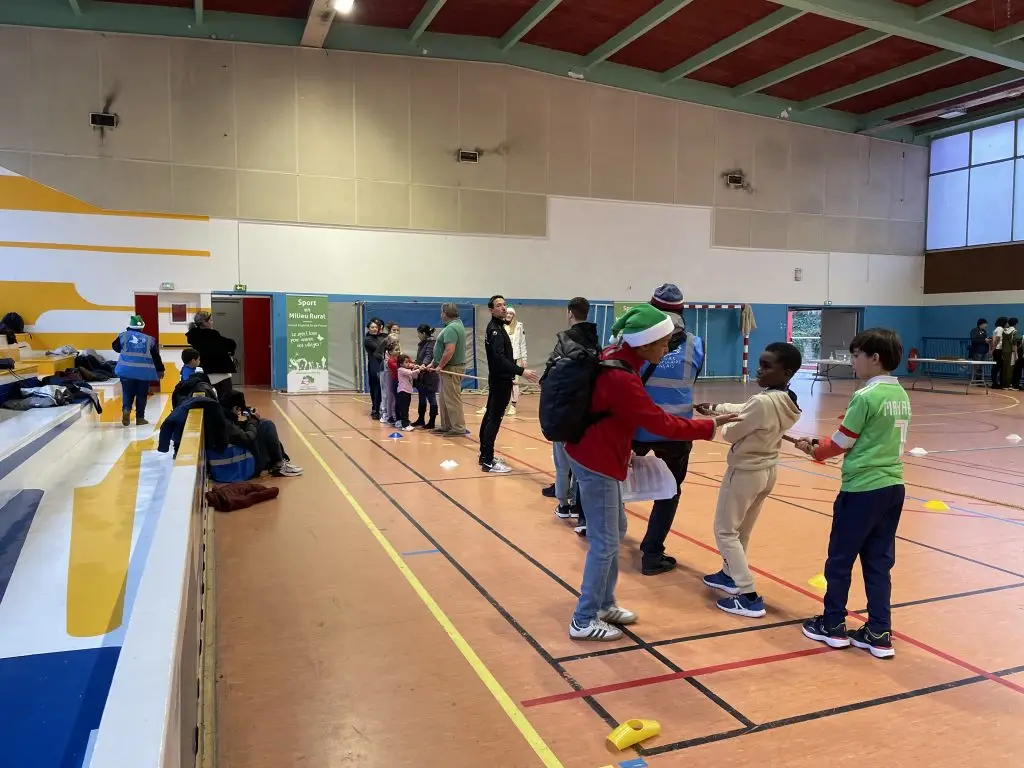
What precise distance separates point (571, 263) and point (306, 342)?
24.3ft

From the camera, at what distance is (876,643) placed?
3443mm

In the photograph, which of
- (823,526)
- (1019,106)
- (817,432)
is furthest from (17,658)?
(1019,106)

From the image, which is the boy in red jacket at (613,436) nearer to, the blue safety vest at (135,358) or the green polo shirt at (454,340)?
the green polo shirt at (454,340)

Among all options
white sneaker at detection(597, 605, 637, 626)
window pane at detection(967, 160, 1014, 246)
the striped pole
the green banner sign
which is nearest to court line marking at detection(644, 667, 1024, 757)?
white sneaker at detection(597, 605, 637, 626)

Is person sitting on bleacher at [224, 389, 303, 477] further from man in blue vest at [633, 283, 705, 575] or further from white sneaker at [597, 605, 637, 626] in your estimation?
white sneaker at [597, 605, 637, 626]

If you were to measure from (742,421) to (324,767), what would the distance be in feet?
8.48

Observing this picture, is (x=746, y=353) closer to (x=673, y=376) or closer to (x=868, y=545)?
(x=673, y=376)

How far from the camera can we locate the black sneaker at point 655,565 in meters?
4.55

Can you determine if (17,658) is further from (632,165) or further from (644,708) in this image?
(632,165)

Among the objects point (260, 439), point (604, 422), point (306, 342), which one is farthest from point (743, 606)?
point (306, 342)

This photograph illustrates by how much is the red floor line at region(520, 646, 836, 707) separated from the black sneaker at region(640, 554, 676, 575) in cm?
119

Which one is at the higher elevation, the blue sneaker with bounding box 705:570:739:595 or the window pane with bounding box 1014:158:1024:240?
the window pane with bounding box 1014:158:1024:240

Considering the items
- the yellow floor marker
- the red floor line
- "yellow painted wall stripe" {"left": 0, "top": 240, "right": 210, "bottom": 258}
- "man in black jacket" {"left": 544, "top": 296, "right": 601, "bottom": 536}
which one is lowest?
the yellow floor marker

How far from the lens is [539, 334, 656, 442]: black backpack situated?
3.29 metres
